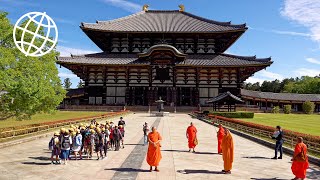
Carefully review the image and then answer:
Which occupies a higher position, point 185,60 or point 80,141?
point 185,60

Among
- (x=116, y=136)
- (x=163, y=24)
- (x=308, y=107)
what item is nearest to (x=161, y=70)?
(x=163, y=24)

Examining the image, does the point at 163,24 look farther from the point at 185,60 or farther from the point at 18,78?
the point at 18,78

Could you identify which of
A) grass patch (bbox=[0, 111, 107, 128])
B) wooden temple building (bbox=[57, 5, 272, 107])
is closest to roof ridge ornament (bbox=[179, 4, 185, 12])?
wooden temple building (bbox=[57, 5, 272, 107])

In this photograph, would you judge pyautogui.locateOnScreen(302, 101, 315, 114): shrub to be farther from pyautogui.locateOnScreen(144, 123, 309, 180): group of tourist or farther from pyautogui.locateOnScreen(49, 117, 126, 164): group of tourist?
pyautogui.locateOnScreen(144, 123, 309, 180): group of tourist

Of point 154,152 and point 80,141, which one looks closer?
point 154,152

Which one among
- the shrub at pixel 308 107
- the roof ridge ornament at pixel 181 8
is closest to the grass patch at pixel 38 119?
the roof ridge ornament at pixel 181 8

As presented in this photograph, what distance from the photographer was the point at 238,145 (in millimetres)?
17391

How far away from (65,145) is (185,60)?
4292cm

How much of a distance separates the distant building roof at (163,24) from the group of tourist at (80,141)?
43.2 metres

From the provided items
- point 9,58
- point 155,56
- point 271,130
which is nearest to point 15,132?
point 9,58

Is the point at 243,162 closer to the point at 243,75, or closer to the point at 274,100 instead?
the point at 243,75

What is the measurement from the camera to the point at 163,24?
197 feet

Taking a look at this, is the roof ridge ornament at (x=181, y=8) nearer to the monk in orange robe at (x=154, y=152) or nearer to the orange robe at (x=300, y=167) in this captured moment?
the monk in orange robe at (x=154, y=152)

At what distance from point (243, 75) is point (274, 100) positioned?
12.0 m
